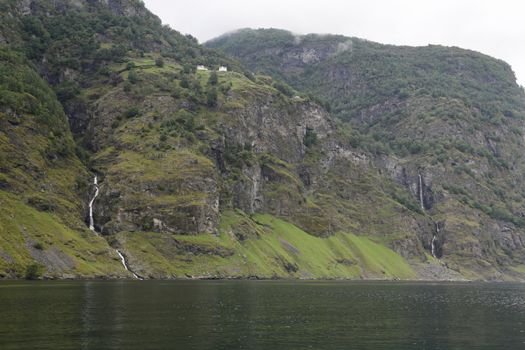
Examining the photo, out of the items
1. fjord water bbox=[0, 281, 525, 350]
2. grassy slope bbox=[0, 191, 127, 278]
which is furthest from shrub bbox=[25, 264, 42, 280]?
fjord water bbox=[0, 281, 525, 350]

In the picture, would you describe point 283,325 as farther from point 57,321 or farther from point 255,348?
point 57,321

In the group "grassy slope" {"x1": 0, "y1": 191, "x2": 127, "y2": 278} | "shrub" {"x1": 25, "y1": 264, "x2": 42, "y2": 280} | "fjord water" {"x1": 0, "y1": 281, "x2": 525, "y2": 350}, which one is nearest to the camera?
"fjord water" {"x1": 0, "y1": 281, "x2": 525, "y2": 350}

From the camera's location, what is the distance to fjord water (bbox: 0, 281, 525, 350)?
68.6 m

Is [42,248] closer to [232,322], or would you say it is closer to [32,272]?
[32,272]

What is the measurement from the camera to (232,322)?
8625 cm

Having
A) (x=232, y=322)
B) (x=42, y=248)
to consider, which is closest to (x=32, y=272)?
(x=42, y=248)

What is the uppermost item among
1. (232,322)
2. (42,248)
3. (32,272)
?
(232,322)

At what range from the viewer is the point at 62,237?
191m

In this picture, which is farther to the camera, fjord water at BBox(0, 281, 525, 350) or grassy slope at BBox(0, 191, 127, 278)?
grassy slope at BBox(0, 191, 127, 278)

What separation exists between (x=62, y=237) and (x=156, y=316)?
111 meters

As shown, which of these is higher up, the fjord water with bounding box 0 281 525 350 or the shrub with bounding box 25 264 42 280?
the fjord water with bounding box 0 281 525 350

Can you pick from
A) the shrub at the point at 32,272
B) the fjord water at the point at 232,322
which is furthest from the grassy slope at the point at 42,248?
the fjord water at the point at 232,322

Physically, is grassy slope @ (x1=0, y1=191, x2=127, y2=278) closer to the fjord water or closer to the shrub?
the shrub

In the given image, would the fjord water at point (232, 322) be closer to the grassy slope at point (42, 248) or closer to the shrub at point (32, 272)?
the shrub at point (32, 272)
